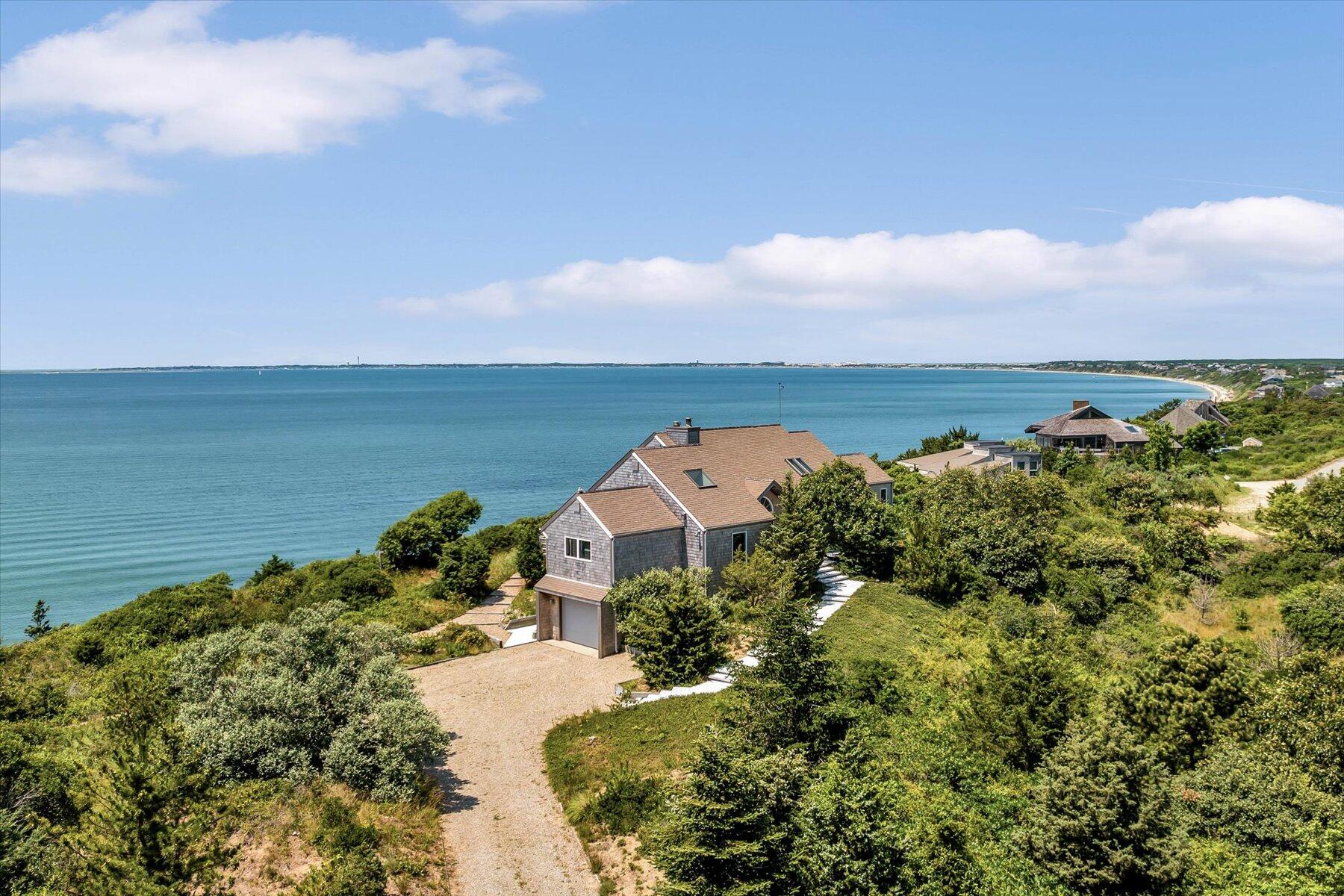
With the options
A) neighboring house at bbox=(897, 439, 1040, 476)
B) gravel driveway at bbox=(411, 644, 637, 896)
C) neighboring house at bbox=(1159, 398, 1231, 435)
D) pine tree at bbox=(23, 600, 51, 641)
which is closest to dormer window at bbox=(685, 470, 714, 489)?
gravel driveway at bbox=(411, 644, 637, 896)

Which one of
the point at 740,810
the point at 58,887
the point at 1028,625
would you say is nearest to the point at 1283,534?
the point at 1028,625

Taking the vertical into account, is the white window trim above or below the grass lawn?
above

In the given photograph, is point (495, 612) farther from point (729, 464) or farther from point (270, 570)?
point (270, 570)

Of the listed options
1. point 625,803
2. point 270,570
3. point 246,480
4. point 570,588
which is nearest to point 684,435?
point 570,588

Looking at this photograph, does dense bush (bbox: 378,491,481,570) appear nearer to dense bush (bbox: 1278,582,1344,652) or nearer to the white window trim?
the white window trim

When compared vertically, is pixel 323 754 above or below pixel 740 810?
below

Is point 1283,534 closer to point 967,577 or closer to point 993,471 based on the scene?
point 993,471
